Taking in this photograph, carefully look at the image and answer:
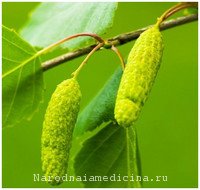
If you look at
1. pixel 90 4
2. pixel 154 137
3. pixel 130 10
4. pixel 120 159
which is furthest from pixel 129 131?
pixel 130 10

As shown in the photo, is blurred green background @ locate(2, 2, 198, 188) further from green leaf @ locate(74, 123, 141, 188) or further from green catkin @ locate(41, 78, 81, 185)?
green catkin @ locate(41, 78, 81, 185)

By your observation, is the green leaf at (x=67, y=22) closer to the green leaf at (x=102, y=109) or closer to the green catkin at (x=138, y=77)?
the green leaf at (x=102, y=109)

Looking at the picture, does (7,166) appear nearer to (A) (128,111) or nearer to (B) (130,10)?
(B) (130,10)

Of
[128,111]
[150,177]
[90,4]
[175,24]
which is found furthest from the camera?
[150,177]

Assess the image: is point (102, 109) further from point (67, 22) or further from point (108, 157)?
point (67, 22)

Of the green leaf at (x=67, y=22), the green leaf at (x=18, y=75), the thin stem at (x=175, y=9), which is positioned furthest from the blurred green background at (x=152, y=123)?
the thin stem at (x=175, y=9)
